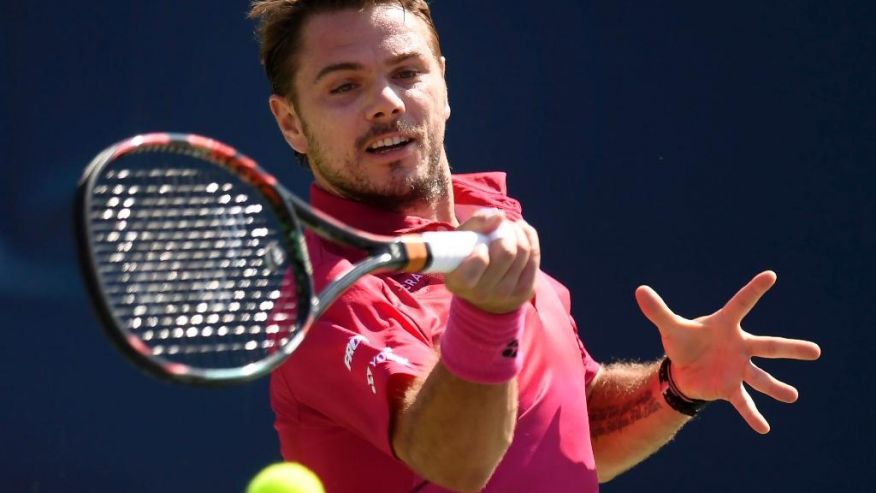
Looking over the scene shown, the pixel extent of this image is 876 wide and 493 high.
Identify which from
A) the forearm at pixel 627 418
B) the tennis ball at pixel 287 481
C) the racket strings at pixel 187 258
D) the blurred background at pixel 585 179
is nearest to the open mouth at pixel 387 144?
the racket strings at pixel 187 258

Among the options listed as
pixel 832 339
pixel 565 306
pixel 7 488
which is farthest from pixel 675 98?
pixel 7 488

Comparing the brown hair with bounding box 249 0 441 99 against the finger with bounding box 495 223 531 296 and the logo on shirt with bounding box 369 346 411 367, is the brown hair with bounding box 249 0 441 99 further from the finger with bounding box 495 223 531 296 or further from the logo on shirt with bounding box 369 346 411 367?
the finger with bounding box 495 223 531 296

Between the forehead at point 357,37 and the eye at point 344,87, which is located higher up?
the forehead at point 357,37

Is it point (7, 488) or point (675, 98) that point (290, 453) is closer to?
point (7, 488)

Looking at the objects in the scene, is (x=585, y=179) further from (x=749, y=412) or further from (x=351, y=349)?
(x=351, y=349)

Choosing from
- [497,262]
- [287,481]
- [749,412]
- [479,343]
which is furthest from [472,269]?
[749,412]

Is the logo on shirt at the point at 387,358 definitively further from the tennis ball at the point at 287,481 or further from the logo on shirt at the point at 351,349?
the tennis ball at the point at 287,481

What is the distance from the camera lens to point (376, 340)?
2436 millimetres

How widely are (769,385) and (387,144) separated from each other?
3.23 ft

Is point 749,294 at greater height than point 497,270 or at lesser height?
lesser

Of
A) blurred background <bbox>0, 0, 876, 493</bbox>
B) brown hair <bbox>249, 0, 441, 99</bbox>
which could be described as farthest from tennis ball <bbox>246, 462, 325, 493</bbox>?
blurred background <bbox>0, 0, 876, 493</bbox>

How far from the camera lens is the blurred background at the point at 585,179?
395 centimetres

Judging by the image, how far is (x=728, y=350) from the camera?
119 inches

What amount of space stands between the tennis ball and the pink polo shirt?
12cm
